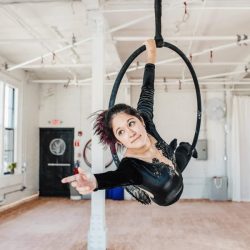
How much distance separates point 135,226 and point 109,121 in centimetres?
462

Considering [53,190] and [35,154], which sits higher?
[35,154]

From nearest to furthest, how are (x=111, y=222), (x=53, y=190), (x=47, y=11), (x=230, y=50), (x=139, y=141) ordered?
(x=139, y=141), (x=47, y=11), (x=111, y=222), (x=230, y=50), (x=53, y=190)

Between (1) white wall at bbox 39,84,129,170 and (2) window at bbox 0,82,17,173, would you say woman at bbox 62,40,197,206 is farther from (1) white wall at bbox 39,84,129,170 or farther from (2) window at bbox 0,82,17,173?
(1) white wall at bbox 39,84,129,170

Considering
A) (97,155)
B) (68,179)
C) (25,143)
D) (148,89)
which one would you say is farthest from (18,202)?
(68,179)

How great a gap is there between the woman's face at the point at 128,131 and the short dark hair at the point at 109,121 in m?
0.03

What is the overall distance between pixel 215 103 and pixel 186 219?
386 centimetres

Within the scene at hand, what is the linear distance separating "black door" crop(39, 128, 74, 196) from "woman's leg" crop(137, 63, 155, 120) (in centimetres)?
803

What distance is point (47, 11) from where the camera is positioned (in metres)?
5.38

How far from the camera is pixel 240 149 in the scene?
947 centimetres

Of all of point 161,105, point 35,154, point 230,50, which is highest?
point 230,50

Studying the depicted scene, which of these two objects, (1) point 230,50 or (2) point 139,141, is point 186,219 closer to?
(1) point 230,50

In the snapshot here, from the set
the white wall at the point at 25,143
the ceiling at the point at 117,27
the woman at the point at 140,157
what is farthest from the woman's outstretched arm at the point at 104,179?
the white wall at the point at 25,143

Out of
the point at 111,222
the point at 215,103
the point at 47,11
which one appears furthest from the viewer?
the point at 215,103

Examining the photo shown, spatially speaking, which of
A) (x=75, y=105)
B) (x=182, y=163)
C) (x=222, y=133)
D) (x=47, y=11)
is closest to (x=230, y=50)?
(x=222, y=133)
